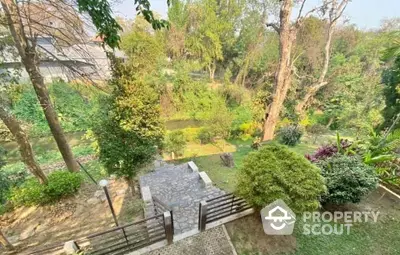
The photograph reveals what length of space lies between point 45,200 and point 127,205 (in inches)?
102

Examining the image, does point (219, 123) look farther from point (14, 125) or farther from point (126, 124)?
point (14, 125)

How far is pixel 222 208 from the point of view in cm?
478

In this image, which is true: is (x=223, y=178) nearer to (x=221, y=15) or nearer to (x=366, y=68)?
(x=221, y=15)

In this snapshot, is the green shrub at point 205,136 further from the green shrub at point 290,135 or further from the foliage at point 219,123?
the green shrub at point 290,135

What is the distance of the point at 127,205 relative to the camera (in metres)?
6.21

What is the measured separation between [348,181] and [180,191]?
426cm

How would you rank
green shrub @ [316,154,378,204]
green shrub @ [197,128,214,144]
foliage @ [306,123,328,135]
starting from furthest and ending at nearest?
foliage @ [306,123,328,135]
green shrub @ [197,128,214,144]
green shrub @ [316,154,378,204]

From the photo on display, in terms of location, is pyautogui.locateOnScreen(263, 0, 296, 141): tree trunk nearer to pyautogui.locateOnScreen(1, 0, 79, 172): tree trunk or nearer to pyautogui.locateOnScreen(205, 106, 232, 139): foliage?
pyautogui.locateOnScreen(205, 106, 232, 139): foliage

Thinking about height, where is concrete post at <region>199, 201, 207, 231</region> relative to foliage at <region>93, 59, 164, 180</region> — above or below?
below

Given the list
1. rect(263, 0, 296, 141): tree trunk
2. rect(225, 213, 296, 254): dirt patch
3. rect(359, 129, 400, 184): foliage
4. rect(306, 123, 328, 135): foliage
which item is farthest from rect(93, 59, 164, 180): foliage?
rect(306, 123, 328, 135): foliage

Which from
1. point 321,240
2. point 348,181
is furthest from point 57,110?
point 348,181

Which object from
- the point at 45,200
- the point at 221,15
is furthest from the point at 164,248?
the point at 221,15

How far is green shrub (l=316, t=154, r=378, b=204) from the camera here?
4.52m

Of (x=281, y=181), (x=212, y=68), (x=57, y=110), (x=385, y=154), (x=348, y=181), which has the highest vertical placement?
(x=212, y=68)
